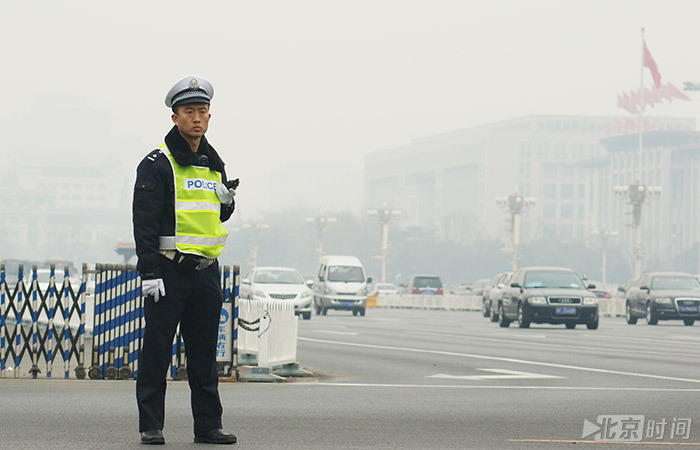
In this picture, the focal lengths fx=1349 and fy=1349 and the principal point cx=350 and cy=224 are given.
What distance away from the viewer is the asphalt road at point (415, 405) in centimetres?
865

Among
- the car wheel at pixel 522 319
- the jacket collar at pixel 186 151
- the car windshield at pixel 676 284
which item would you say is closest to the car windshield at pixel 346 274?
the car windshield at pixel 676 284

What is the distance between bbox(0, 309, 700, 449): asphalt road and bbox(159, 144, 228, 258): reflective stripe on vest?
1200 millimetres

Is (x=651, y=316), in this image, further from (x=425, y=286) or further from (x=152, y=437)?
(x=425, y=286)

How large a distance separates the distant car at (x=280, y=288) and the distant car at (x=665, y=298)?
9.29 meters

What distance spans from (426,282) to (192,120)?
66708 mm

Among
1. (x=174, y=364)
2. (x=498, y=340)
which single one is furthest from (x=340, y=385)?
(x=498, y=340)

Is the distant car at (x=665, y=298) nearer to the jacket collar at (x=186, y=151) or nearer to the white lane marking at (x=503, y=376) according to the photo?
the white lane marking at (x=503, y=376)

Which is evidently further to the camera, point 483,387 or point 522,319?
point 522,319

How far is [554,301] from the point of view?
3191cm

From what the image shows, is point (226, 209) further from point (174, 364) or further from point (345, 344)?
point (345, 344)

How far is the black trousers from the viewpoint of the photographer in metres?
7.93

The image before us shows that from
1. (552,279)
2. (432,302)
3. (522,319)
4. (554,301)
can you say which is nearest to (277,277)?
(522,319)

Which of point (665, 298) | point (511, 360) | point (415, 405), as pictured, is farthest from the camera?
point (665, 298)

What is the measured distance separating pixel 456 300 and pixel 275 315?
51.1m
